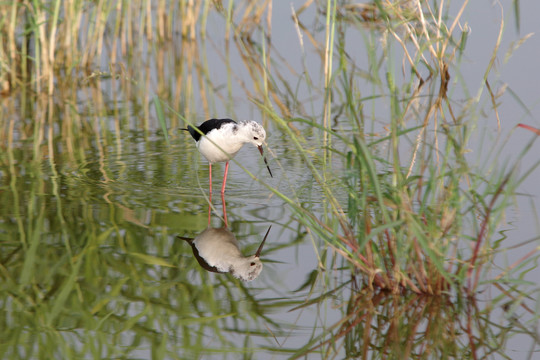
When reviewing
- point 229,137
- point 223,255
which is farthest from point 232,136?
point 223,255

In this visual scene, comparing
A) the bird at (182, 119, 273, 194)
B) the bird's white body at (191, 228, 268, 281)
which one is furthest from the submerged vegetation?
the bird at (182, 119, 273, 194)

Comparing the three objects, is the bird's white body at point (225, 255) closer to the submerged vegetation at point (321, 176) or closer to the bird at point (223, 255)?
the bird at point (223, 255)

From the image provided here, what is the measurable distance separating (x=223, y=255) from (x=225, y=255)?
0.01 meters

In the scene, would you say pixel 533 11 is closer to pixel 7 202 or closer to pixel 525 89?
pixel 525 89

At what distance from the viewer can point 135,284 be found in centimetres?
425

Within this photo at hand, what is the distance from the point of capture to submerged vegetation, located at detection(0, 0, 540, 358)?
12.2ft

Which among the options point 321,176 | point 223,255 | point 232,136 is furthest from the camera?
point 321,176

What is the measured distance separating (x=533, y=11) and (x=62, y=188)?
853 cm

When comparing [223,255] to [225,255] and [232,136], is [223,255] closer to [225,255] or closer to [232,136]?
[225,255]

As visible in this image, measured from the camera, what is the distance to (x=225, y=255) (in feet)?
15.4

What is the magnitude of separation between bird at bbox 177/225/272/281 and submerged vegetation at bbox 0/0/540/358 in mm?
169

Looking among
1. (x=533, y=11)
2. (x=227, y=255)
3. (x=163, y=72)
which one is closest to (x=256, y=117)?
(x=163, y=72)

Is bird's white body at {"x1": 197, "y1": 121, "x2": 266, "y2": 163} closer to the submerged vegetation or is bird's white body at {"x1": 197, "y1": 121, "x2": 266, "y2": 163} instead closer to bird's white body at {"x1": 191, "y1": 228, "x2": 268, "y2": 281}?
the submerged vegetation

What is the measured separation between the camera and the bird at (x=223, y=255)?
448 cm
